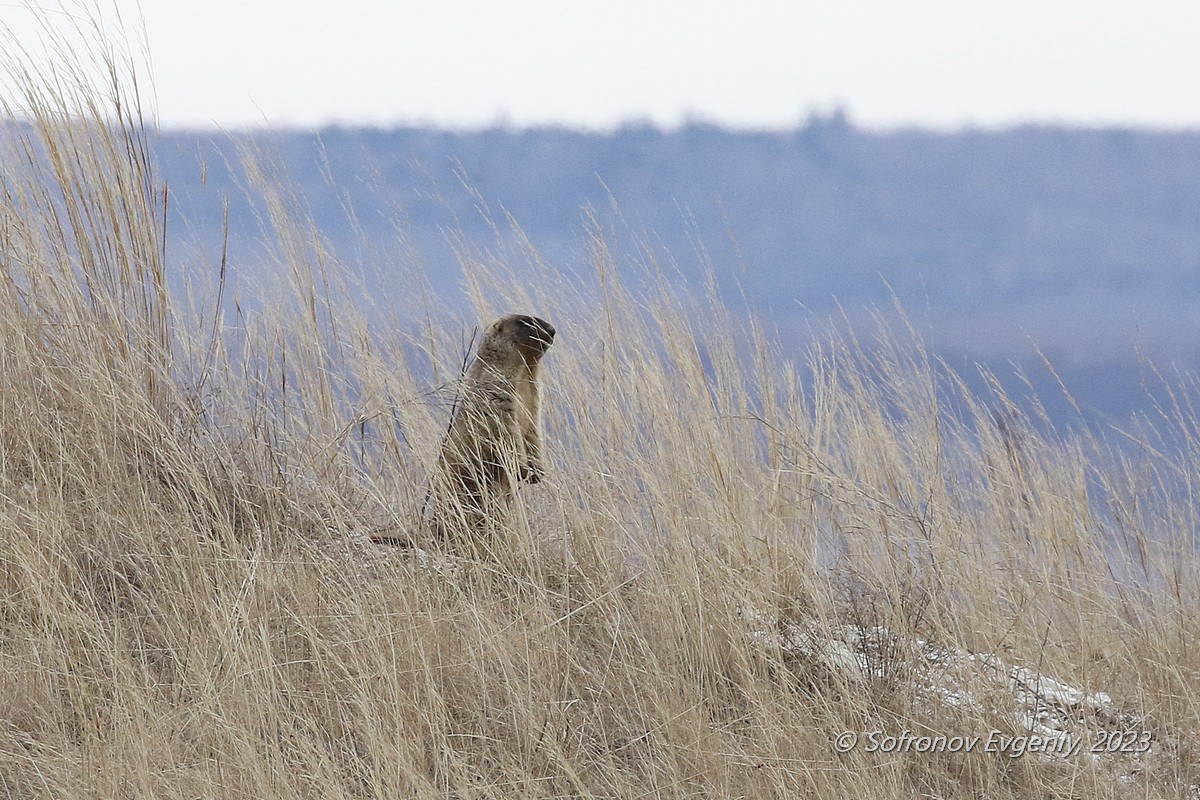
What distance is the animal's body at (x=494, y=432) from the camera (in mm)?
3559

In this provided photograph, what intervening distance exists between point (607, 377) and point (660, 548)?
0.78m

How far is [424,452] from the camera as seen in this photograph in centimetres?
375

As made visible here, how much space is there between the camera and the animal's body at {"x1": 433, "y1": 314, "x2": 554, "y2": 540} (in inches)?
140

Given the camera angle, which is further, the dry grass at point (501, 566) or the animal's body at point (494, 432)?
the animal's body at point (494, 432)

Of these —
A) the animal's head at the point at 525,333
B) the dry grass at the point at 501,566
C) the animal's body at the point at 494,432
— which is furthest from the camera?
the animal's head at the point at 525,333

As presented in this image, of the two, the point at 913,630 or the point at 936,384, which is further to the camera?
the point at 936,384

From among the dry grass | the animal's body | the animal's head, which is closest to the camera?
the dry grass

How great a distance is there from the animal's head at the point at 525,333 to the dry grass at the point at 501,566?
0.73 ft

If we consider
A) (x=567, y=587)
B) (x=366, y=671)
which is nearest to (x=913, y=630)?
(x=567, y=587)

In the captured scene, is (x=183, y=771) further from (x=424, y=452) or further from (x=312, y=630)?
(x=424, y=452)

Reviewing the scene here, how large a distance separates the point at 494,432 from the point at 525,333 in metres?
0.34

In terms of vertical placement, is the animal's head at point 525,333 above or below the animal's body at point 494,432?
above

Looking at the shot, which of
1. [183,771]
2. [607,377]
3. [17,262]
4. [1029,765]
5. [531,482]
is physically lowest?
[1029,765]

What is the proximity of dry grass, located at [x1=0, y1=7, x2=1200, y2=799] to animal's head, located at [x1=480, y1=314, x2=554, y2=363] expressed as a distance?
0.22m
